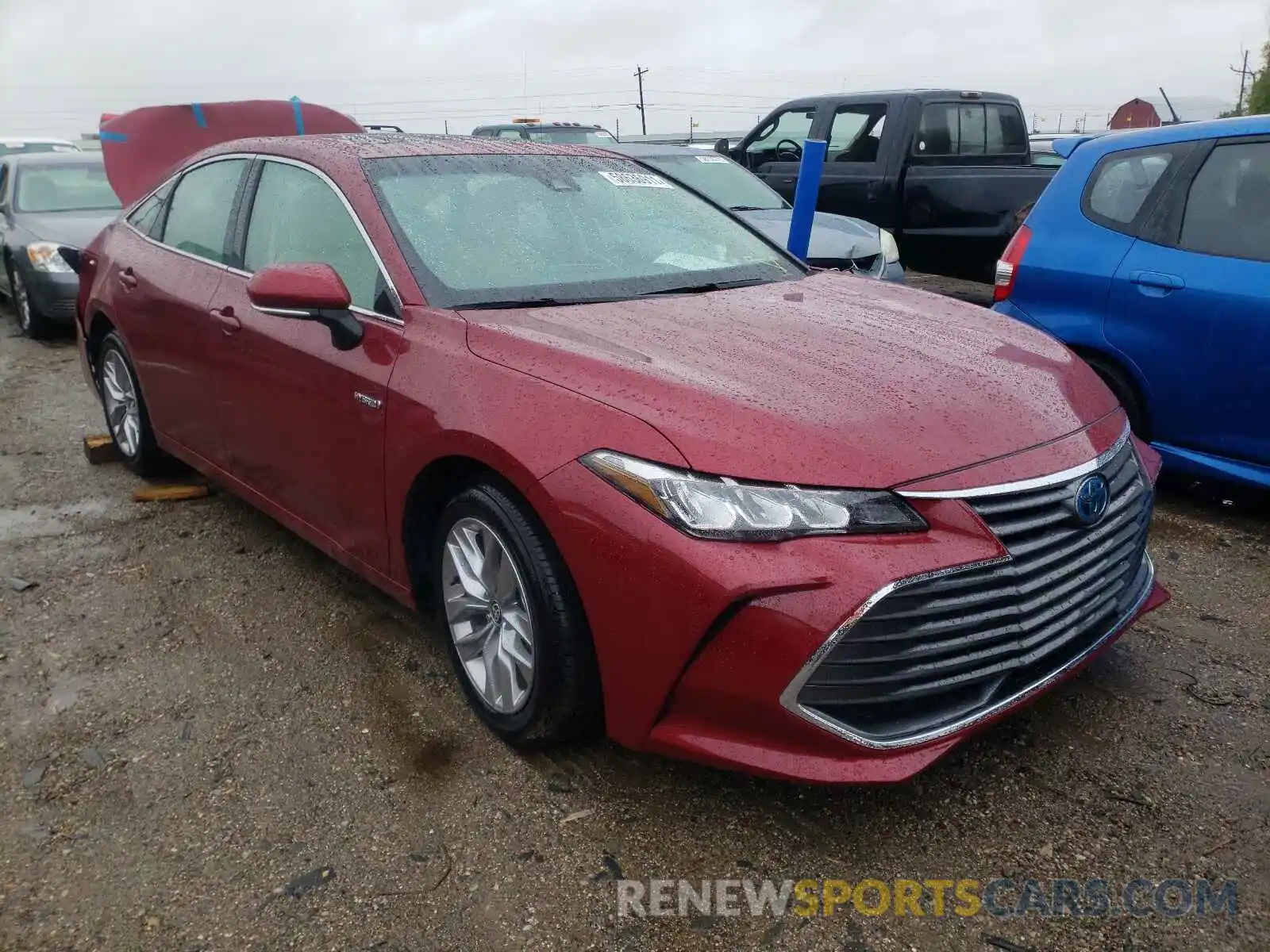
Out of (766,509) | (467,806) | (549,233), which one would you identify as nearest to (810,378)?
(766,509)

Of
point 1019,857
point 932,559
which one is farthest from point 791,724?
point 1019,857

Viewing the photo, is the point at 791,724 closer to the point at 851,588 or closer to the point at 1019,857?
the point at 851,588

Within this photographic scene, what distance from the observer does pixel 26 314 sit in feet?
27.9

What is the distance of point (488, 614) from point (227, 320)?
5.35 feet

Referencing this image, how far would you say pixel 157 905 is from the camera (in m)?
2.20

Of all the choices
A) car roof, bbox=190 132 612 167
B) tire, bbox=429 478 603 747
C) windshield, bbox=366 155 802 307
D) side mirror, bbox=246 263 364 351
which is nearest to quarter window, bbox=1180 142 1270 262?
windshield, bbox=366 155 802 307

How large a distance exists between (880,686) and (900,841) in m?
0.48

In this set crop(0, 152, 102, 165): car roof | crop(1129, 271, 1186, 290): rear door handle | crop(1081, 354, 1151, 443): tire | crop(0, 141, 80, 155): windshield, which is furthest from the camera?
crop(0, 141, 80, 155): windshield

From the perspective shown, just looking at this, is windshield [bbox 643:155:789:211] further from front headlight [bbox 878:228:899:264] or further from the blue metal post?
the blue metal post

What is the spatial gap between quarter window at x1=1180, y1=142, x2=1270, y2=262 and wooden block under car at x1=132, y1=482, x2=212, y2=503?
433 cm

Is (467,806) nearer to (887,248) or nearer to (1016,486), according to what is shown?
(1016,486)

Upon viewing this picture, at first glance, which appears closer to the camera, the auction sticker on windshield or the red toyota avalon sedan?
the red toyota avalon sedan

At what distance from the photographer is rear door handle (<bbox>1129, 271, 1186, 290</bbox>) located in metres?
3.99

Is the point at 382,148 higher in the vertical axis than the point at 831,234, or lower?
higher
